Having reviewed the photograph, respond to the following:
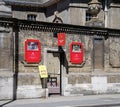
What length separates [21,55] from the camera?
69.3 feet

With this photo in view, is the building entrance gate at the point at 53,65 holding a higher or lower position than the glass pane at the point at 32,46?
lower

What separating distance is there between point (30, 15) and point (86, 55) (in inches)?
781

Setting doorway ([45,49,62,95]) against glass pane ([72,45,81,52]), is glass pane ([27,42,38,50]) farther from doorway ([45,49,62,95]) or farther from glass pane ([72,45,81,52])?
glass pane ([72,45,81,52])

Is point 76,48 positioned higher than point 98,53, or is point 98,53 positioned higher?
point 76,48

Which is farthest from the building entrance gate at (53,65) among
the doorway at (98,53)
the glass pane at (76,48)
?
the doorway at (98,53)

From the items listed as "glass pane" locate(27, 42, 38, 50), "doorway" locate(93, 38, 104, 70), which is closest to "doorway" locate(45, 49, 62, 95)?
"glass pane" locate(27, 42, 38, 50)

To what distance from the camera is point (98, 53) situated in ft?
79.4

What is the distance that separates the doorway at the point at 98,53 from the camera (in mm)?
24031

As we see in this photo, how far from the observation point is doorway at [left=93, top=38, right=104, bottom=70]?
24031 millimetres

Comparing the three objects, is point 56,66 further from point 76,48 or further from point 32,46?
point 32,46

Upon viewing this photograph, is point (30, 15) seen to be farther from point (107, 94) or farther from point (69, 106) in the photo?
point (69, 106)

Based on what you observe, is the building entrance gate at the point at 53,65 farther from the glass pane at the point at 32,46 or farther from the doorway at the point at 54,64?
the glass pane at the point at 32,46

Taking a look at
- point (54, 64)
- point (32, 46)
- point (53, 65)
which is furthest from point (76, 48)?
point (32, 46)

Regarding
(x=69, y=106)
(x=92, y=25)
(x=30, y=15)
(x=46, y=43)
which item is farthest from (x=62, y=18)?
(x=69, y=106)
